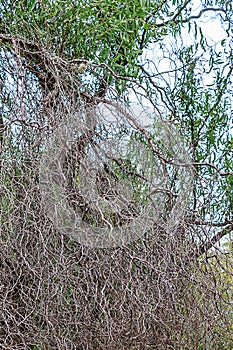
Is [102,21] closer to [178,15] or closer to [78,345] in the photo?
[178,15]

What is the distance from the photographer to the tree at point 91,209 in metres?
1.42

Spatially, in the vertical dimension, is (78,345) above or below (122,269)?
below

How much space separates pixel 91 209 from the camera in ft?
5.07

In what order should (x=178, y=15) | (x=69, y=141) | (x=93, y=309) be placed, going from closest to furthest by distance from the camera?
(x=69, y=141) < (x=93, y=309) < (x=178, y=15)

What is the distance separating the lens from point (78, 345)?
1.57 metres

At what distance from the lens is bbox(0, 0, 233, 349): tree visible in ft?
4.66

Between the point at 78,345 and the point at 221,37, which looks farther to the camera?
the point at 221,37

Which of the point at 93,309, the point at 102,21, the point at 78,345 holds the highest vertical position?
the point at 102,21

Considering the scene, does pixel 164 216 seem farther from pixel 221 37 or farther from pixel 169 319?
pixel 221 37

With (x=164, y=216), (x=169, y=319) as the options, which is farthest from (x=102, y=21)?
(x=169, y=319)

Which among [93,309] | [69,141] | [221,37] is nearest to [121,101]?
[69,141]

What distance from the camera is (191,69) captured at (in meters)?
2.31

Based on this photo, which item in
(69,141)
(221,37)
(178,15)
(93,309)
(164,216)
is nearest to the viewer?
(69,141)

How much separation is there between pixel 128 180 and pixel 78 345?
1.67 ft
